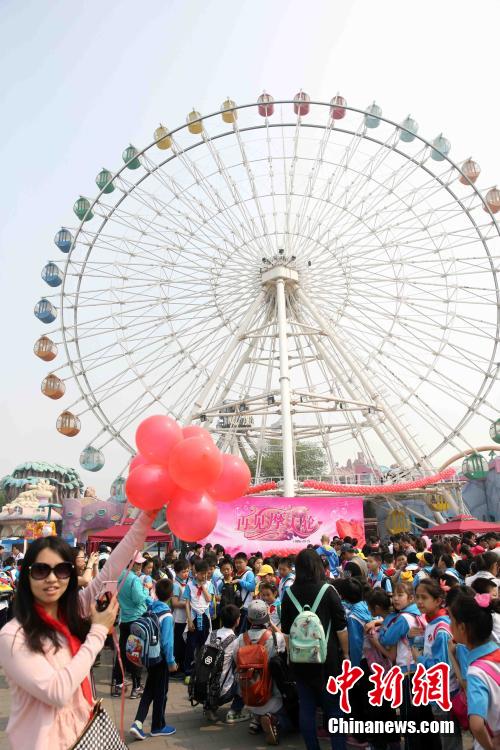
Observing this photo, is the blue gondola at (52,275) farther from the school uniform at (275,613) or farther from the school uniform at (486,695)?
the school uniform at (486,695)

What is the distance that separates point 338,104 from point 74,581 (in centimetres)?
2138

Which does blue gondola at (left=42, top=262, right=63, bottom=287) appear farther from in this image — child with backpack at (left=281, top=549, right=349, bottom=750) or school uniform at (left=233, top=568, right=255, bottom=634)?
child with backpack at (left=281, top=549, right=349, bottom=750)

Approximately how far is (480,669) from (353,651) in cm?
239

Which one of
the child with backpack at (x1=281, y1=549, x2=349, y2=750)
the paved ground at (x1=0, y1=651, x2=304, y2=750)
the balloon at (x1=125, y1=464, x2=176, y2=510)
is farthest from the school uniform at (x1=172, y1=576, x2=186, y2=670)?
the balloon at (x1=125, y1=464, x2=176, y2=510)

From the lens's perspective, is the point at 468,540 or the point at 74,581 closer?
the point at 74,581

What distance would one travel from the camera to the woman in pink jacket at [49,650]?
Answer: 226cm

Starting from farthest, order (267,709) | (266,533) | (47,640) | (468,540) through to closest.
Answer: (266,533) → (468,540) → (267,709) → (47,640)

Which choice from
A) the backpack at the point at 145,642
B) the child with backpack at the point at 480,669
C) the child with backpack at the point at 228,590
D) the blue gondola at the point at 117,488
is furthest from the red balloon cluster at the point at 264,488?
the child with backpack at the point at 480,669

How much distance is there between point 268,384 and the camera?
24.3m

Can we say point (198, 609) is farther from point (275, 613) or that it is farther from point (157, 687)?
point (157, 687)

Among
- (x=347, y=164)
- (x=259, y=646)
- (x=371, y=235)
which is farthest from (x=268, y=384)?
(x=259, y=646)

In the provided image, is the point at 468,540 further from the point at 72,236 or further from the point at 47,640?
the point at 72,236

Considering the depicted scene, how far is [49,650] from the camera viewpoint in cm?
237

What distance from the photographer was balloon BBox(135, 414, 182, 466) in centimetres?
392
